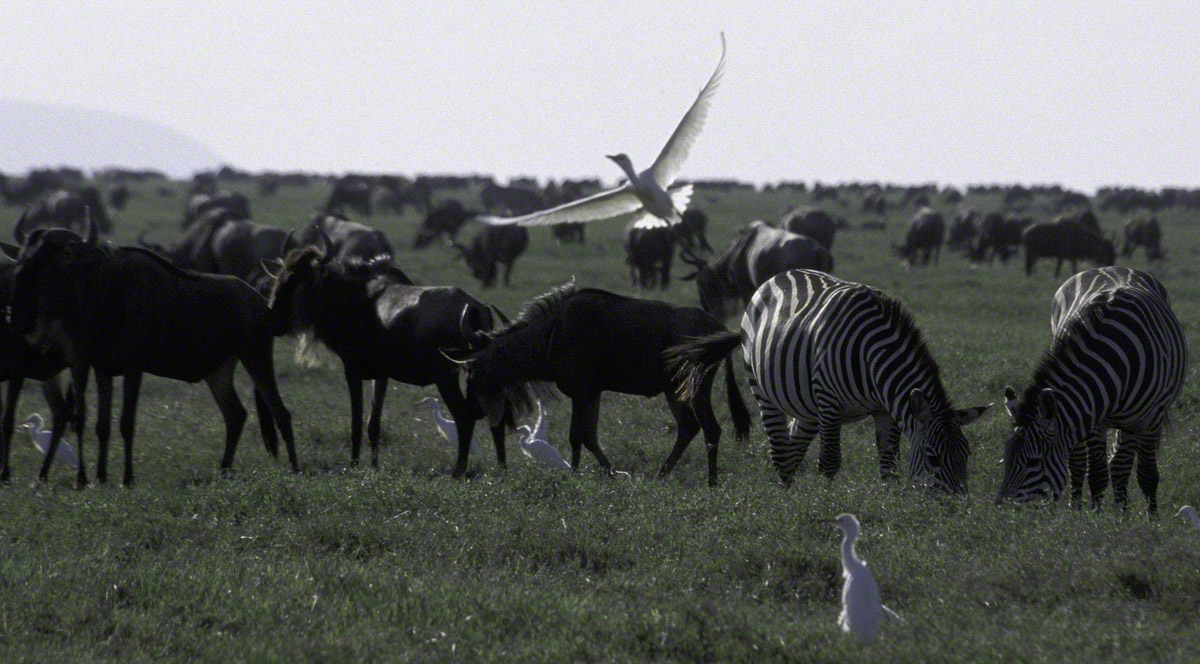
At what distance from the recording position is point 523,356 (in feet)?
34.6

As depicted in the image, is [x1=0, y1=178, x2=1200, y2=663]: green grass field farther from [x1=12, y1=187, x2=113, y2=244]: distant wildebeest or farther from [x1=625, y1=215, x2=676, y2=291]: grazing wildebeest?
[x1=12, y1=187, x2=113, y2=244]: distant wildebeest

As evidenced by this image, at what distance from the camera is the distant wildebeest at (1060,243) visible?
3144cm

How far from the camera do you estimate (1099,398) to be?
8.47m

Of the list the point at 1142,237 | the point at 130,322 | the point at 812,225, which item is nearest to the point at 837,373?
the point at 130,322

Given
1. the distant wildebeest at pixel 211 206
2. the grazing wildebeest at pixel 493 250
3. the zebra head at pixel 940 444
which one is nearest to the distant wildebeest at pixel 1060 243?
the grazing wildebeest at pixel 493 250

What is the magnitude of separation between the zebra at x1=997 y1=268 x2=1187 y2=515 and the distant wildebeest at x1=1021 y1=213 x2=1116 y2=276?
74.4 feet

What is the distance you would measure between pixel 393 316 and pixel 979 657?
21.3 ft

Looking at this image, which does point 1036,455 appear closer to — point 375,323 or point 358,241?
point 375,323

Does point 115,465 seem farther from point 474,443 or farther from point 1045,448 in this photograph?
point 1045,448

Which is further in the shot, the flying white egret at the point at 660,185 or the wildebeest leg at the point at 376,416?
the flying white egret at the point at 660,185

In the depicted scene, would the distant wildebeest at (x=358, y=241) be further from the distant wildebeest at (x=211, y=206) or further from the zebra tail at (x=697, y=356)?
the distant wildebeest at (x=211, y=206)

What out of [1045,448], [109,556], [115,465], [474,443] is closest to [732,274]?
[474,443]

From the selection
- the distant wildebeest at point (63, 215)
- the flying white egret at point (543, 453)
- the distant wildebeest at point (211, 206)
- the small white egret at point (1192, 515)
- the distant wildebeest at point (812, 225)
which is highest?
the distant wildebeest at point (812, 225)

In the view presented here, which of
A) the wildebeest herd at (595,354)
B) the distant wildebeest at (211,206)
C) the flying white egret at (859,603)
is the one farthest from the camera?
the distant wildebeest at (211,206)
